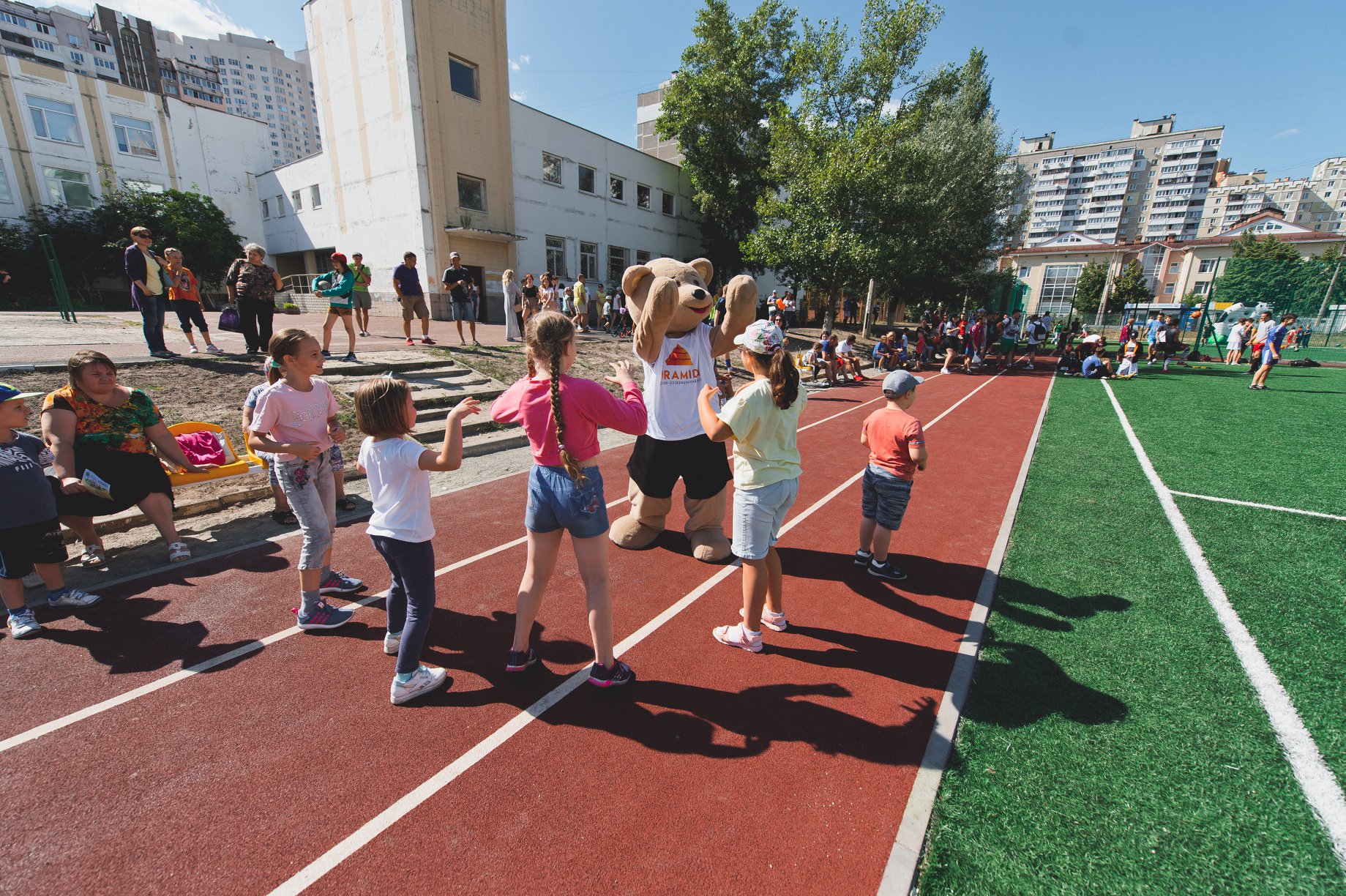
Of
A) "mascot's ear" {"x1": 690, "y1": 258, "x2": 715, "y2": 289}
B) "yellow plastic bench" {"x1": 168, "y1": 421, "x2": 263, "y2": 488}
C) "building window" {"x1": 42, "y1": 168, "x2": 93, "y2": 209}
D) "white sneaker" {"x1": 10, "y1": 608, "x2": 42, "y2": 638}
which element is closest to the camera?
"white sneaker" {"x1": 10, "y1": 608, "x2": 42, "y2": 638}

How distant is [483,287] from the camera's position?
21.2 metres

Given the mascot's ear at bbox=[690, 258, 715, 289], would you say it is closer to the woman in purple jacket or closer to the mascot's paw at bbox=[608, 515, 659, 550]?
the mascot's paw at bbox=[608, 515, 659, 550]

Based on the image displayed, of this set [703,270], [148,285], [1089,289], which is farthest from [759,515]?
[1089,289]

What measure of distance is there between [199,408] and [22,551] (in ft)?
13.3

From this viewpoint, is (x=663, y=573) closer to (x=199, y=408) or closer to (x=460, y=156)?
(x=199, y=408)

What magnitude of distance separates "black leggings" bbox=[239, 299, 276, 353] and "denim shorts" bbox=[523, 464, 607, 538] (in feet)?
26.6

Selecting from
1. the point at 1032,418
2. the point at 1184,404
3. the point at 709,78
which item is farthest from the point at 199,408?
the point at 709,78

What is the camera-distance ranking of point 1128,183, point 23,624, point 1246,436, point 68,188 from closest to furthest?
point 23,624 < point 1246,436 < point 68,188 < point 1128,183

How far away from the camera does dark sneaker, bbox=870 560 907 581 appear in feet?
14.6

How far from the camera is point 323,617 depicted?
11.9 feet

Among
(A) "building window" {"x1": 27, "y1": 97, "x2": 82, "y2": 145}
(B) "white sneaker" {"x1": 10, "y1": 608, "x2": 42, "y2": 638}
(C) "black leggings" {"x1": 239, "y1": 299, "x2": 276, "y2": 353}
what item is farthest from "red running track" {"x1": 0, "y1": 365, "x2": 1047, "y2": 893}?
(A) "building window" {"x1": 27, "y1": 97, "x2": 82, "y2": 145}

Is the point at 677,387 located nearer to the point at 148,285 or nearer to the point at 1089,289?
the point at 148,285

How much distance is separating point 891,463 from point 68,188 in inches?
1596

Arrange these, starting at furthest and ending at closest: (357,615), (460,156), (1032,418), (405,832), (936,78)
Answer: (936,78) < (460,156) < (1032,418) < (357,615) < (405,832)
